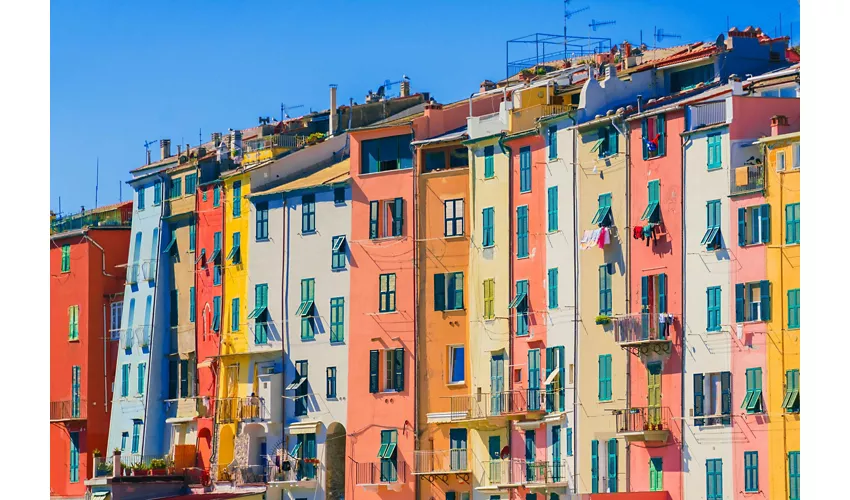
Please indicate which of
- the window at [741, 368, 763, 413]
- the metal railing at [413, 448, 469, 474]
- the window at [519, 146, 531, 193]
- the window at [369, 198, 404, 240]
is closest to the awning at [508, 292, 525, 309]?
the window at [519, 146, 531, 193]

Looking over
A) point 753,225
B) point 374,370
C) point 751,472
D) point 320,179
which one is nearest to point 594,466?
point 751,472

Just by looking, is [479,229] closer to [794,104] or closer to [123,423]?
[794,104]

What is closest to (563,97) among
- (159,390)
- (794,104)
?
(794,104)

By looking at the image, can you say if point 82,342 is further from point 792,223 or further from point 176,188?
point 792,223

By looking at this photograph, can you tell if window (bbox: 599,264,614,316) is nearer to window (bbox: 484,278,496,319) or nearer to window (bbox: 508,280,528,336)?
window (bbox: 508,280,528,336)

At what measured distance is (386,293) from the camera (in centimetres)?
6875

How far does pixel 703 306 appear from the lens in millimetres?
55219

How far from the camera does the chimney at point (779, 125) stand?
176ft

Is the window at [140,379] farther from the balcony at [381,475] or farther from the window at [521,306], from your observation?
the window at [521,306]

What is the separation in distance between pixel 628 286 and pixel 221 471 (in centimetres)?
2101

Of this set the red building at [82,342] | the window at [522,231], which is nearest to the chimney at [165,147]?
the red building at [82,342]

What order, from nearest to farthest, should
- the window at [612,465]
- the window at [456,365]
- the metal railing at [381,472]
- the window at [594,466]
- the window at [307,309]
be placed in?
1. the window at [612,465]
2. the window at [594,466]
3. the window at [456,365]
4. the metal railing at [381,472]
5. the window at [307,309]

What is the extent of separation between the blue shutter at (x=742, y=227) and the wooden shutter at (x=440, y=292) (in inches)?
602

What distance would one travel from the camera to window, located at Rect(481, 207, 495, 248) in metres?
65.4
